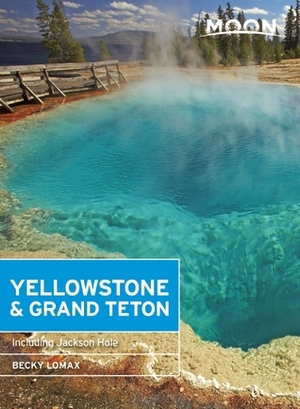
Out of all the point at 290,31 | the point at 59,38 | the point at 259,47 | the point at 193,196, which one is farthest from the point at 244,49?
the point at 193,196

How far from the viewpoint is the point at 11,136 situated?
8.92m

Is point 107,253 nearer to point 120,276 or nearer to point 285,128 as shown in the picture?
point 120,276

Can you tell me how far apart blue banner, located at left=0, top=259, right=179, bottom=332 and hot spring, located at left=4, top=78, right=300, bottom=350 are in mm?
920

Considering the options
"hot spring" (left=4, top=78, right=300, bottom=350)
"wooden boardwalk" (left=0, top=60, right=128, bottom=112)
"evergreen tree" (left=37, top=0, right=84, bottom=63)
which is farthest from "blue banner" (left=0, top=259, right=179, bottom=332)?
"evergreen tree" (left=37, top=0, right=84, bottom=63)

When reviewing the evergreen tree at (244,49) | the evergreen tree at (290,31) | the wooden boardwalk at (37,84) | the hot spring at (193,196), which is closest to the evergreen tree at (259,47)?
the evergreen tree at (244,49)

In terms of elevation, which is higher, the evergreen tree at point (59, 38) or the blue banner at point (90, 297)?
the evergreen tree at point (59, 38)

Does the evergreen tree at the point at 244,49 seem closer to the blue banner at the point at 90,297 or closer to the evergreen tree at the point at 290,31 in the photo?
the evergreen tree at the point at 290,31

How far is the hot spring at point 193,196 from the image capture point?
3756mm

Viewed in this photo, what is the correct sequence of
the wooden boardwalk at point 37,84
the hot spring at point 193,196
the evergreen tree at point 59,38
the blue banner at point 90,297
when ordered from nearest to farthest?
the blue banner at point 90,297, the hot spring at point 193,196, the wooden boardwalk at point 37,84, the evergreen tree at point 59,38

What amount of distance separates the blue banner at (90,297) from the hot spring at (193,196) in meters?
0.92

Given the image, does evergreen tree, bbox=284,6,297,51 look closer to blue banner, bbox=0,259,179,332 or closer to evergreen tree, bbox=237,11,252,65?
evergreen tree, bbox=237,11,252,65

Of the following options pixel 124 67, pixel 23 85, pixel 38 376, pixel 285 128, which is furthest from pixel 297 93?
pixel 38 376

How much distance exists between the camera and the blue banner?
8.89 ft

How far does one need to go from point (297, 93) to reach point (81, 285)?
52.3 feet
